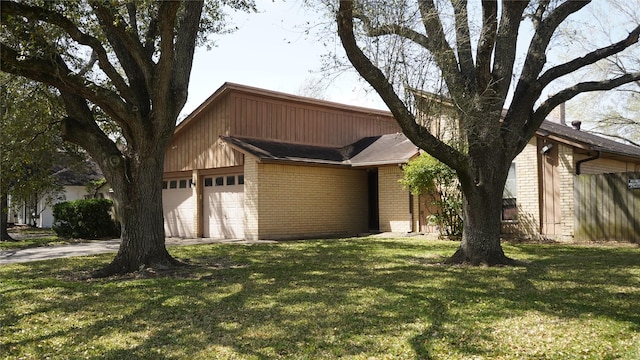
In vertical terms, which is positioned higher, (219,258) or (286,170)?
(286,170)

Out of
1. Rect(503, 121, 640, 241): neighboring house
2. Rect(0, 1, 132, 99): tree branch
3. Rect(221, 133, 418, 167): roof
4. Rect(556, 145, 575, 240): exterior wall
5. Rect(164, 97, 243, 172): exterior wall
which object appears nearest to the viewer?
Rect(0, 1, 132, 99): tree branch

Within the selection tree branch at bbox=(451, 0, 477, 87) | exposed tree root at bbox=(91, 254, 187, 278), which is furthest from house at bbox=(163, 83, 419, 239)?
tree branch at bbox=(451, 0, 477, 87)

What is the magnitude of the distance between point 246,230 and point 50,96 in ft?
26.0

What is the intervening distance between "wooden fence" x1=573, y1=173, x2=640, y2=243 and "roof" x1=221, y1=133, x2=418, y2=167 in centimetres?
591

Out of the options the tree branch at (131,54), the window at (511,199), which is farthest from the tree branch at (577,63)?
the tree branch at (131,54)

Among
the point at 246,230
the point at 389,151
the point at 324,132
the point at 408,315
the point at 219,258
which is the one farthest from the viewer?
the point at 324,132

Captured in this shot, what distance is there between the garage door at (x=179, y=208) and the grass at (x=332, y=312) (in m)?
9.99

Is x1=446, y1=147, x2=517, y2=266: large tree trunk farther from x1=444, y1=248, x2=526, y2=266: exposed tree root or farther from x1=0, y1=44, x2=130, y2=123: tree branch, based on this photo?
x1=0, y1=44, x2=130, y2=123: tree branch

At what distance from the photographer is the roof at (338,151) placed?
18.5 meters

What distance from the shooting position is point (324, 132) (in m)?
22.6

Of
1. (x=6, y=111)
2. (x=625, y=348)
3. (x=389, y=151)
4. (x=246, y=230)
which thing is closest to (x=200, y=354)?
(x=625, y=348)

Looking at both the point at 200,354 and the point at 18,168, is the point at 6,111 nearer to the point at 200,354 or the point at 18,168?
the point at 18,168

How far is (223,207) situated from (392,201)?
6.41m

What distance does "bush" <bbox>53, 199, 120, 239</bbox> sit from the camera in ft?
71.1
